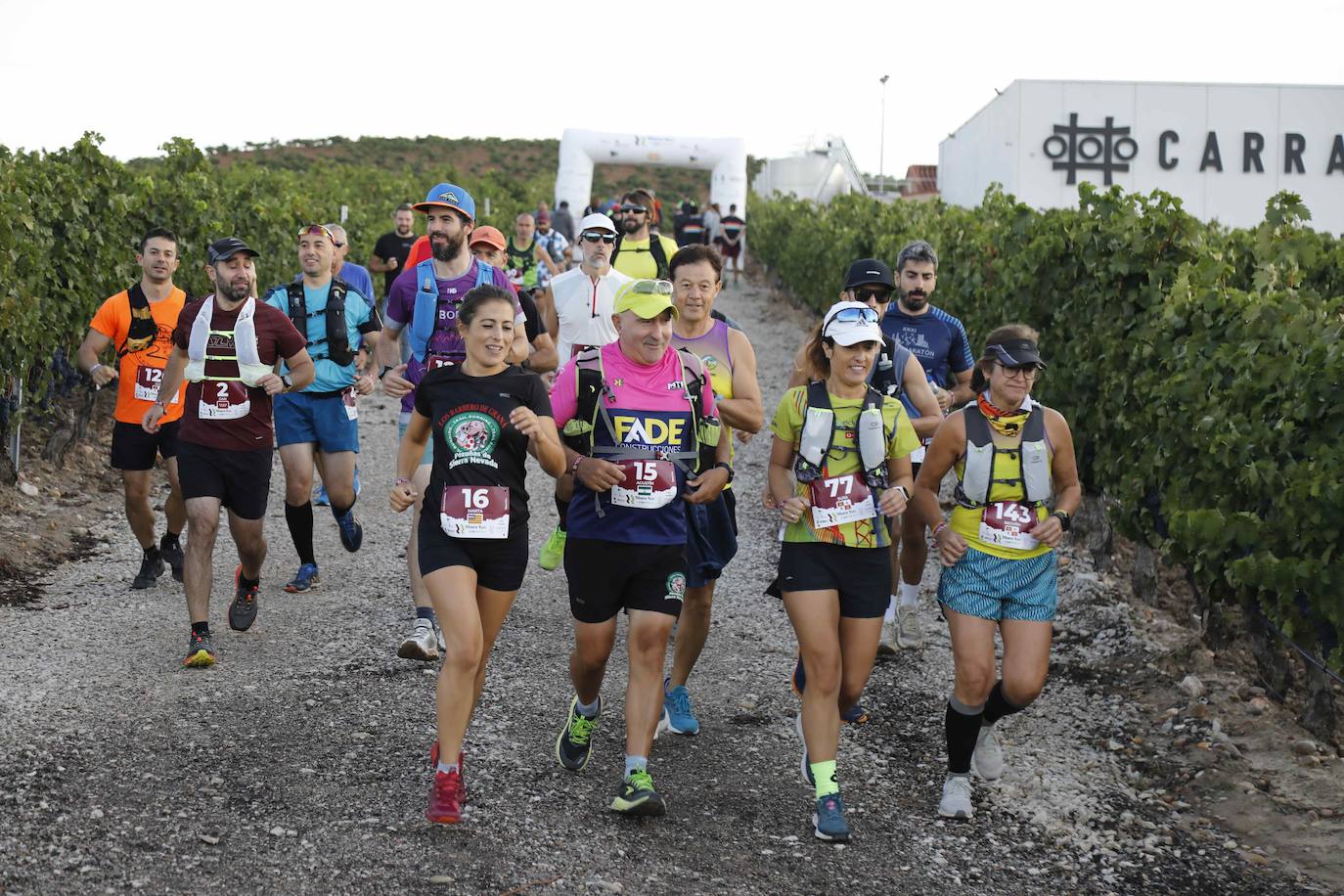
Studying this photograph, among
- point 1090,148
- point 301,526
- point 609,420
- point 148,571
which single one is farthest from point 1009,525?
point 1090,148

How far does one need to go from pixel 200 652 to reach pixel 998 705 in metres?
3.60

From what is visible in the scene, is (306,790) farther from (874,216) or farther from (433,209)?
(874,216)

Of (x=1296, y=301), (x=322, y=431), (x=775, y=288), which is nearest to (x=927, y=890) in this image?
(x=1296, y=301)

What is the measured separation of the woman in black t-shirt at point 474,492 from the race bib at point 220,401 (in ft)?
6.62

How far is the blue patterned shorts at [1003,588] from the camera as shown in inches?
218

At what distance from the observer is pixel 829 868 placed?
496 centimetres

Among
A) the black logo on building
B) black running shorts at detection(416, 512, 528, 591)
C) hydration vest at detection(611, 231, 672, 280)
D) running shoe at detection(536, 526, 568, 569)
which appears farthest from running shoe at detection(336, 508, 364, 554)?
the black logo on building

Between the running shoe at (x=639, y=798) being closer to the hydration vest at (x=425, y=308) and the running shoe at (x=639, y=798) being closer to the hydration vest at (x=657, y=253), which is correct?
the hydration vest at (x=425, y=308)

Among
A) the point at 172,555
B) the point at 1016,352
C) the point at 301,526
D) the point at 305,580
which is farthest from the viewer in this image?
the point at 172,555

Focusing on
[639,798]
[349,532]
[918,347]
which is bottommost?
[639,798]

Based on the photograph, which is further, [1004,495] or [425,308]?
[425,308]

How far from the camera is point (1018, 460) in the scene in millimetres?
5578

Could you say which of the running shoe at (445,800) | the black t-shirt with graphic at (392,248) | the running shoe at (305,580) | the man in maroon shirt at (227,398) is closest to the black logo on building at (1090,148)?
the black t-shirt with graphic at (392,248)

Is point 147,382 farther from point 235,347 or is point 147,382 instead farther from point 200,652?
point 200,652
